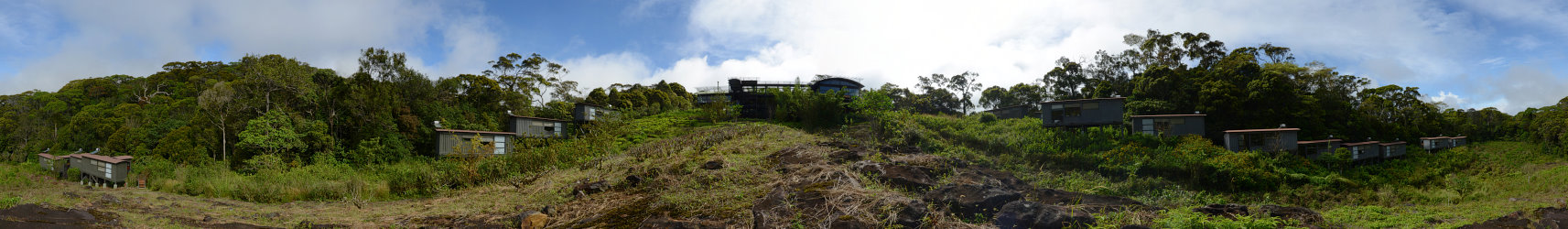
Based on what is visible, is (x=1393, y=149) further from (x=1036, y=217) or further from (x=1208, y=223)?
(x=1036, y=217)

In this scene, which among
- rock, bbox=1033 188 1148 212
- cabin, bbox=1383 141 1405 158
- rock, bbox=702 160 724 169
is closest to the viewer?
rock, bbox=1033 188 1148 212

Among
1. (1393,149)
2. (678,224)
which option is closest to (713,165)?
(678,224)

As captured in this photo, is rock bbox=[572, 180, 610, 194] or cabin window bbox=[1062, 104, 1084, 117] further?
cabin window bbox=[1062, 104, 1084, 117]

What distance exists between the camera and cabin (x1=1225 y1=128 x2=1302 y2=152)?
22875mm

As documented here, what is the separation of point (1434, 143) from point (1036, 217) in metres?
41.4

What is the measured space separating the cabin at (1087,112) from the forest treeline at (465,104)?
17.9 ft

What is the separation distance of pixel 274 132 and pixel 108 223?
14045mm

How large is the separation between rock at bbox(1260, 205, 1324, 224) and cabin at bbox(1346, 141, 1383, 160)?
27.5m

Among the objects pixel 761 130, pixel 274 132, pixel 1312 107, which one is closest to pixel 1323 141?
pixel 1312 107

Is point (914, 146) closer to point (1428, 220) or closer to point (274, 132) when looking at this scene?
point (1428, 220)

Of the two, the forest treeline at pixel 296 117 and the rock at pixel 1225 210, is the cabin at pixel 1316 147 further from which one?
the forest treeline at pixel 296 117

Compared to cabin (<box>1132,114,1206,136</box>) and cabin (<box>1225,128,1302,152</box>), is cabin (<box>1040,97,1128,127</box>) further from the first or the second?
cabin (<box>1225,128,1302,152</box>)

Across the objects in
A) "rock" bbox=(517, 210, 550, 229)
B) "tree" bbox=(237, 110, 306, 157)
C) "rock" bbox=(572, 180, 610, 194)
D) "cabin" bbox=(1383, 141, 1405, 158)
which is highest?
"tree" bbox=(237, 110, 306, 157)

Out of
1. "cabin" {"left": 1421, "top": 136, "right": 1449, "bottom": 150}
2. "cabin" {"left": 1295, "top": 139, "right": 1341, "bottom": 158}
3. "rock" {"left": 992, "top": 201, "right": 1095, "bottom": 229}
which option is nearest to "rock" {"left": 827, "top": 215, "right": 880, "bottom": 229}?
"rock" {"left": 992, "top": 201, "right": 1095, "bottom": 229}
